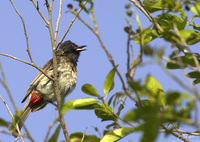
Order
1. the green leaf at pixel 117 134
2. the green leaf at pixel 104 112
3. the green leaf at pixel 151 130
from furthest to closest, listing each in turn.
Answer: the green leaf at pixel 104 112, the green leaf at pixel 117 134, the green leaf at pixel 151 130

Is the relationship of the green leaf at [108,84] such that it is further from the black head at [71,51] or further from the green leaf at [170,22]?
the black head at [71,51]

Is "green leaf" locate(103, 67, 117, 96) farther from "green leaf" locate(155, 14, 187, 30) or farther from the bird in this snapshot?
the bird

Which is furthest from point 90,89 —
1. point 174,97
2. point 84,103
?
point 174,97

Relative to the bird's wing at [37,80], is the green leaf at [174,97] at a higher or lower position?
higher

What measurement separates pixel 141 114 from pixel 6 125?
62 centimetres

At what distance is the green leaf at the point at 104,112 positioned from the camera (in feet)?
8.27

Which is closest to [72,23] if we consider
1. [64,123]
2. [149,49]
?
[64,123]

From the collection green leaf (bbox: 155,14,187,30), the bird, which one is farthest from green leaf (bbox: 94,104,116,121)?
the bird

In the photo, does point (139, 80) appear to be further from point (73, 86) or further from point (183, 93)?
point (73, 86)

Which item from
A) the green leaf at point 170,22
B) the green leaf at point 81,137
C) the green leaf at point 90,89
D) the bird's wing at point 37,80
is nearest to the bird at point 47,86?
the bird's wing at point 37,80

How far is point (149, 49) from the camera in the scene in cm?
145

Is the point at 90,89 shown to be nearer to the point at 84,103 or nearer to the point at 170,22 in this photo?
the point at 84,103

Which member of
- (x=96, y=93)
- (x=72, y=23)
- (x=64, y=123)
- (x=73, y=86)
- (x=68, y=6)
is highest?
(x=68, y=6)

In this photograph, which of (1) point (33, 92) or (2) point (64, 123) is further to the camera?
(1) point (33, 92)
